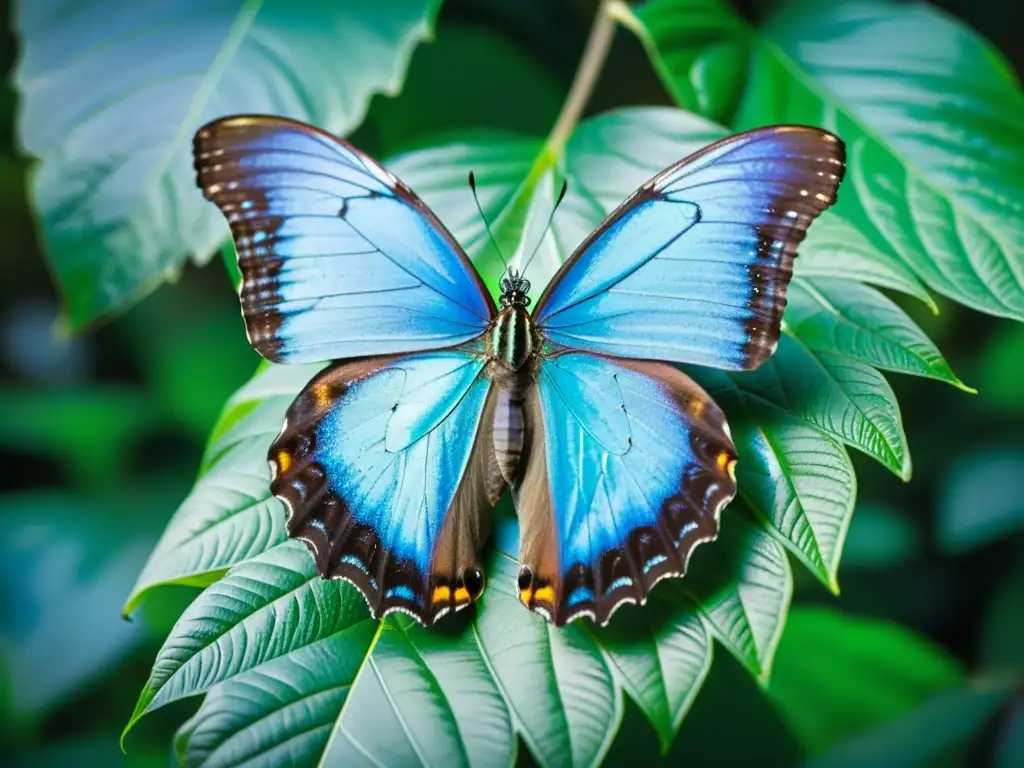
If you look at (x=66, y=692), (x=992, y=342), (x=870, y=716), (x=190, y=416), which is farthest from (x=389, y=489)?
(x=992, y=342)

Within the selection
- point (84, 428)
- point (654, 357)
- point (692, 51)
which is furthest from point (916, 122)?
point (84, 428)

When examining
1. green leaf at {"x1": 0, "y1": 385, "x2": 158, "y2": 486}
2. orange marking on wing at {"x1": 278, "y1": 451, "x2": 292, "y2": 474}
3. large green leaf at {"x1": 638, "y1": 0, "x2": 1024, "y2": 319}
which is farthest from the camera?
green leaf at {"x1": 0, "y1": 385, "x2": 158, "y2": 486}

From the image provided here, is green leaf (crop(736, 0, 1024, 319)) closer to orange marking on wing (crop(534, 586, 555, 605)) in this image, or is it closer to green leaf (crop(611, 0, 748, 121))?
green leaf (crop(611, 0, 748, 121))

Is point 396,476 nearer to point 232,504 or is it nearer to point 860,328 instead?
point 232,504

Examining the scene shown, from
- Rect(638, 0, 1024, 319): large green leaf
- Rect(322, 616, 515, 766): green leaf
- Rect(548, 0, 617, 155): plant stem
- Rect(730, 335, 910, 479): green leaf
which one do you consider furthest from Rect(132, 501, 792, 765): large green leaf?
Rect(548, 0, 617, 155): plant stem

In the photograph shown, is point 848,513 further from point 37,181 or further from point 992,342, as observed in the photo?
point 992,342
